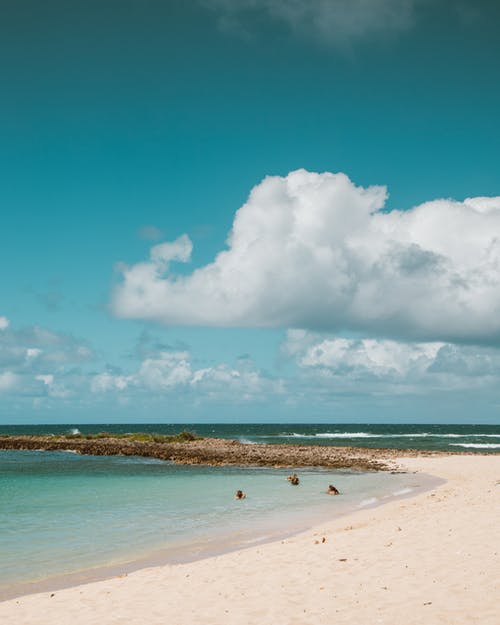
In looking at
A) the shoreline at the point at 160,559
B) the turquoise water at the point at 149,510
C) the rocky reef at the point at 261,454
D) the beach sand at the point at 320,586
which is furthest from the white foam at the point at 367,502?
the rocky reef at the point at 261,454

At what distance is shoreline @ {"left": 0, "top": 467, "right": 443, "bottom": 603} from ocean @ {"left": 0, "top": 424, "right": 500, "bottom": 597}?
0.12 ft

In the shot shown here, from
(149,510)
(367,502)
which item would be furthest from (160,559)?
(367,502)

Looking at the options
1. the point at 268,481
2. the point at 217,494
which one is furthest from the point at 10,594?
the point at 268,481

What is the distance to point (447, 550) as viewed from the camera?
15062 mm

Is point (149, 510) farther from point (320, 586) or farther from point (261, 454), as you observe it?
point (261, 454)

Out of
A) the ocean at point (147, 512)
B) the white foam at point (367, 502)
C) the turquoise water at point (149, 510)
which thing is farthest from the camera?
the white foam at point (367, 502)

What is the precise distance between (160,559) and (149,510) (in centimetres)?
965

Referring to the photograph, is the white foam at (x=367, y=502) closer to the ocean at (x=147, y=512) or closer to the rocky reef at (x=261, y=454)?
the ocean at (x=147, y=512)

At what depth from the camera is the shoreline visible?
49.4ft

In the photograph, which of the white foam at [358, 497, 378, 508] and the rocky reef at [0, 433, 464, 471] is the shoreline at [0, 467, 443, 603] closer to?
the white foam at [358, 497, 378, 508]

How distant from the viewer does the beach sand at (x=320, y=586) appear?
426 inches

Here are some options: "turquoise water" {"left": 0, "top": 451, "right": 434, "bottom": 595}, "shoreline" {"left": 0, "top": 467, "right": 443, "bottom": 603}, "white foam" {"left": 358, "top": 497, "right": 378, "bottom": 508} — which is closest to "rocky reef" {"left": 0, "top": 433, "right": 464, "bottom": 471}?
"turquoise water" {"left": 0, "top": 451, "right": 434, "bottom": 595}

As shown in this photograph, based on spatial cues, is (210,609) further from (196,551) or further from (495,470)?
(495,470)

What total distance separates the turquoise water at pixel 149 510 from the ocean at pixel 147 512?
0.13 feet
